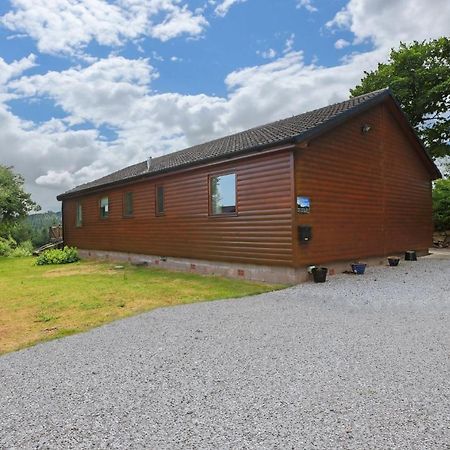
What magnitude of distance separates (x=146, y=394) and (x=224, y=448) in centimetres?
100

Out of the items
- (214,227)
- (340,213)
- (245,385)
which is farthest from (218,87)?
(245,385)

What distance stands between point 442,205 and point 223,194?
13671 mm

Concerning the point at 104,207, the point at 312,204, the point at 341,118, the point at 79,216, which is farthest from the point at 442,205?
the point at 79,216

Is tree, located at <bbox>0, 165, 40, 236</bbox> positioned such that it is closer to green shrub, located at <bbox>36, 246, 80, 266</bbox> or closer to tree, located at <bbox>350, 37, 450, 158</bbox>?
green shrub, located at <bbox>36, 246, 80, 266</bbox>

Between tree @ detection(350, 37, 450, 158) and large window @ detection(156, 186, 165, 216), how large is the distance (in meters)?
17.4

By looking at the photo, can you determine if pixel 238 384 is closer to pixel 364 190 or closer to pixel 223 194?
pixel 223 194

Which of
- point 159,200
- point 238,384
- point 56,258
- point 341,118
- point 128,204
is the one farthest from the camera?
point 56,258

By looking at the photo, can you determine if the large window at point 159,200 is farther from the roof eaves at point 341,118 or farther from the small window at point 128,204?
the roof eaves at point 341,118

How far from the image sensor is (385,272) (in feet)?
32.4

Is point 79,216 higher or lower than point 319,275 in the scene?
higher

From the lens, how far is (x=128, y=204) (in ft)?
47.9

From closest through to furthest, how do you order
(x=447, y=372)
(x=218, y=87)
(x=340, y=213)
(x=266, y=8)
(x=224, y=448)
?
(x=224, y=448) < (x=447, y=372) < (x=340, y=213) < (x=266, y=8) < (x=218, y=87)

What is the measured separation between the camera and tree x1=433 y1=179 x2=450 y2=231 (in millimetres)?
18016

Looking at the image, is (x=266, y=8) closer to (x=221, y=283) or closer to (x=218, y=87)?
(x=218, y=87)
